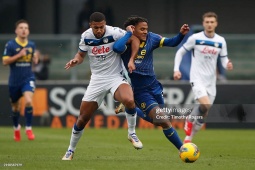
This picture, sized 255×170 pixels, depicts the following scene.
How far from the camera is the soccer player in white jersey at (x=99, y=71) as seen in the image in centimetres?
1408

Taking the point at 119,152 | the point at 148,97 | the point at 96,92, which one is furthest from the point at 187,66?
the point at 96,92

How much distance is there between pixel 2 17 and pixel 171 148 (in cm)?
1398

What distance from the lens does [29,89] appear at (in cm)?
1959

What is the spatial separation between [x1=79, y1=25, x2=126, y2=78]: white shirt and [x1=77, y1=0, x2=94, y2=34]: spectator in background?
47.5ft

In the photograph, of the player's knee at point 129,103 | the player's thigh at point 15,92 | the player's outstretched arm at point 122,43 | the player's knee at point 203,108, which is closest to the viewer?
the player's outstretched arm at point 122,43

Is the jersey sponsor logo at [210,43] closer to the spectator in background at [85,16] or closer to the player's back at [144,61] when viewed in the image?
the player's back at [144,61]

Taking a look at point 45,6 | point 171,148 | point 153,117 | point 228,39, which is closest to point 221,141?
point 171,148

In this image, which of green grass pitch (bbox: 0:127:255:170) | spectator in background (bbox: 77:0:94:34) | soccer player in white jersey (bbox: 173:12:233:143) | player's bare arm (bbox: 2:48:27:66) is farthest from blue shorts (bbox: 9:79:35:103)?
spectator in background (bbox: 77:0:94:34)

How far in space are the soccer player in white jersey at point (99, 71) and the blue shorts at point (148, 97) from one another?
0.18 metres

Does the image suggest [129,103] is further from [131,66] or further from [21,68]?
[21,68]

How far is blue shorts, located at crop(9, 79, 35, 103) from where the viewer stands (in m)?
19.7

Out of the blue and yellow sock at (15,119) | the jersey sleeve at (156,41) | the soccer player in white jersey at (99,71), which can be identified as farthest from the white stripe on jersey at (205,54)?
the blue and yellow sock at (15,119)

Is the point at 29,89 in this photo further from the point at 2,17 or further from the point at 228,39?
the point at 2,17

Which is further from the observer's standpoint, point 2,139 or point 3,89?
point 3,89
